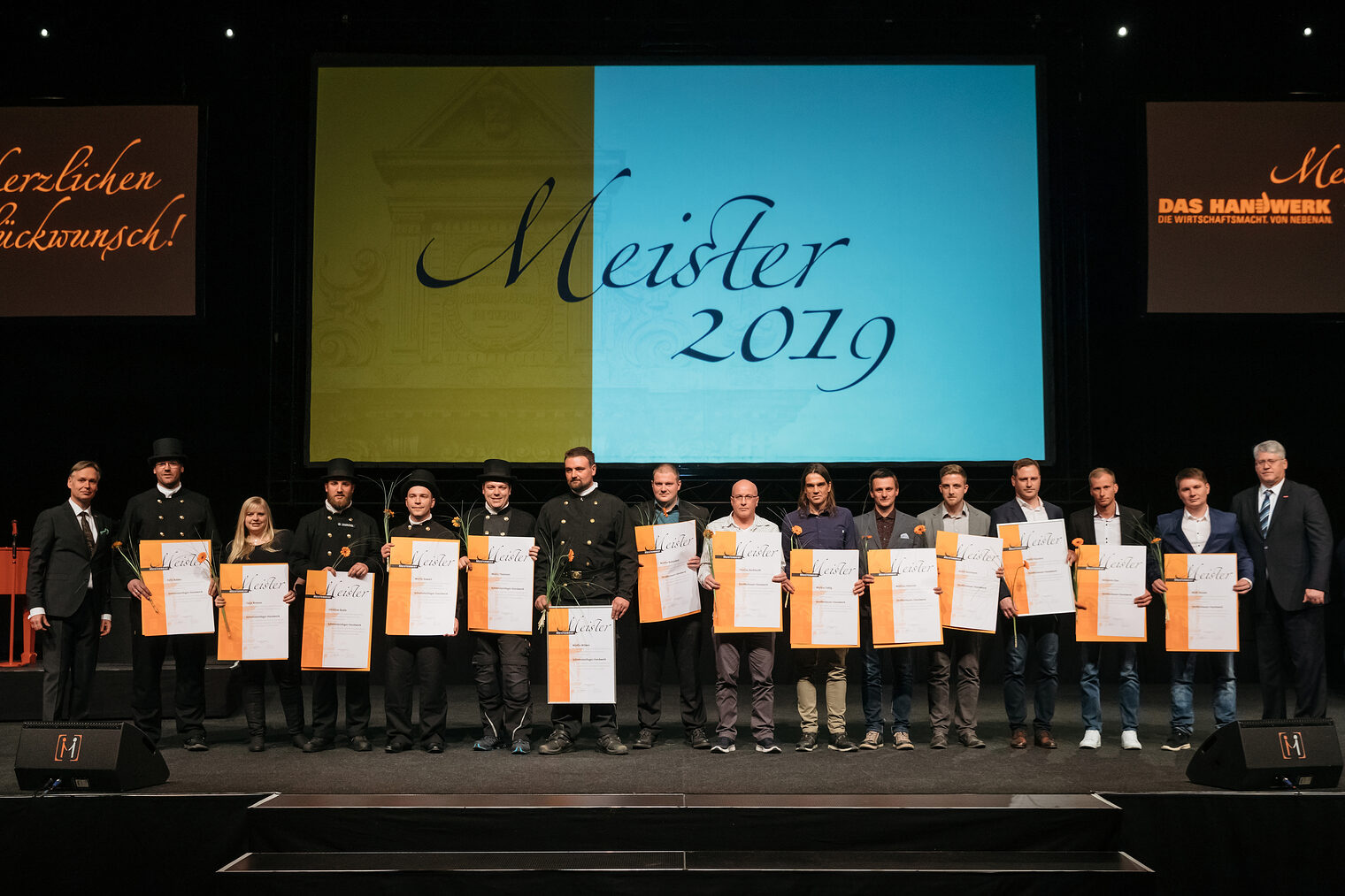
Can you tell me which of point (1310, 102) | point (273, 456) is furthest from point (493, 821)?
point (1310, 102)

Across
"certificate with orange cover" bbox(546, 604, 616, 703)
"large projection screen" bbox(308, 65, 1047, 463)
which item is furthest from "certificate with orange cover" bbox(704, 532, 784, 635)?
"large projection screen" bbox(308, 65, 1047, 463)

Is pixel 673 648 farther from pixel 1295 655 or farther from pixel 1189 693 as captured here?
pixel 1295 655

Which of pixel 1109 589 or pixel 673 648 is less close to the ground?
pixel 1109 589

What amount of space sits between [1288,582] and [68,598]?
653 centimetres

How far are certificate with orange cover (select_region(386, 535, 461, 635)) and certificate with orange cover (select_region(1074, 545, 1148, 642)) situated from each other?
327 cm

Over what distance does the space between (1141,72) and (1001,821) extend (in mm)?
6029

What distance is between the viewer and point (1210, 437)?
793 centimetres

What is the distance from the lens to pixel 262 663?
561cm

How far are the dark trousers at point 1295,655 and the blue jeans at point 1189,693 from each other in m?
0.25

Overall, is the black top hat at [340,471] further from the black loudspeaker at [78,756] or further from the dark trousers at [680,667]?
the dark trousers at [680,667]

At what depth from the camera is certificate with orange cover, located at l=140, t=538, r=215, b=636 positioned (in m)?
5.47

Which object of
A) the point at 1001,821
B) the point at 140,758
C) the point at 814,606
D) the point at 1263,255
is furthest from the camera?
the point at 1263,255

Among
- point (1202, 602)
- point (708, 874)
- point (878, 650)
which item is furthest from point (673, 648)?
point (1202, 602)

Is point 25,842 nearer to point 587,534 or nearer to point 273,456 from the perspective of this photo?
point 587,534
